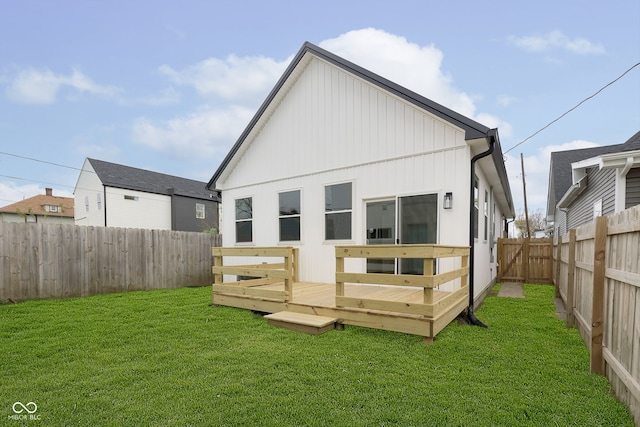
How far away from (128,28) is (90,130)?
1314 cm

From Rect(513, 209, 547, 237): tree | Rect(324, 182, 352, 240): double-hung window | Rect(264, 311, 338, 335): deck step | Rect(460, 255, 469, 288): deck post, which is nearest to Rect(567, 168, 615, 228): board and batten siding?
Rect(460, 255, 469, 288): deck post

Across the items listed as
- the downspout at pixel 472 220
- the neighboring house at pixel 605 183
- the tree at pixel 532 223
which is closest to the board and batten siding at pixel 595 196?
the neighboring house at pixel 605 183

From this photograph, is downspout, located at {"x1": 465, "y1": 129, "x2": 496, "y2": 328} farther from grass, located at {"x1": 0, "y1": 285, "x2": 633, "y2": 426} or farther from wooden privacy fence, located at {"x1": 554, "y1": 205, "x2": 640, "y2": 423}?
wooden privacy fence, located at {"x1": 554, "y1": 205, "x2": 640, "y2": 423}

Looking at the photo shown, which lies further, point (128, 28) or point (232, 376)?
point (128, 28)

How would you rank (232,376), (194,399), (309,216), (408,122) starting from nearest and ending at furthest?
(194,399), (232,376), (408,122), (309,216)

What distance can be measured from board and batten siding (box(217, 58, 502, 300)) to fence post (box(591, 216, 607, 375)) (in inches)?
79.5

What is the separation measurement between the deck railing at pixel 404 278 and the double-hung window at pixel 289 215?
9.64 feet

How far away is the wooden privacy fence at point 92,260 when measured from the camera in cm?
630

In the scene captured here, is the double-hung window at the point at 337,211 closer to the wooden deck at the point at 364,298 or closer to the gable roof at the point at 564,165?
the wooden deck at the point at 364,298

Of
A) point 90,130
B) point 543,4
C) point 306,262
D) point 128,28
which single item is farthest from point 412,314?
point 90,130

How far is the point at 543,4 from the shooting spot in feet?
25.5

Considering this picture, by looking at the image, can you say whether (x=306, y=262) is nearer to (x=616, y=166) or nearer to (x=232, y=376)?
(x=232, y=376)

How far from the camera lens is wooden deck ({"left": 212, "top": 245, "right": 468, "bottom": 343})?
A: 369cm

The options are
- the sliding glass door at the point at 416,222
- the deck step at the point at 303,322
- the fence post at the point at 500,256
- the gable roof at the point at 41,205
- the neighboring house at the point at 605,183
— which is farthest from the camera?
the gable roof at the point at 41,205
